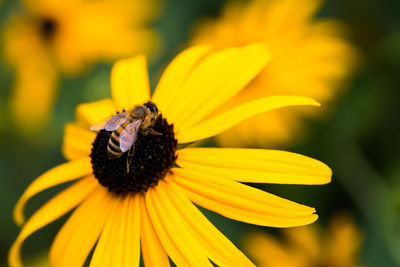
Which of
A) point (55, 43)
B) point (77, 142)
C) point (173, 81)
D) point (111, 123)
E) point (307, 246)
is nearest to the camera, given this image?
point (111, 123)

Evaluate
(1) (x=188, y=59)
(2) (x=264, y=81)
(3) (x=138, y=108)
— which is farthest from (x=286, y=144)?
(3) (x=138, y=108)

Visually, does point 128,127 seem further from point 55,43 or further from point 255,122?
point 55,43

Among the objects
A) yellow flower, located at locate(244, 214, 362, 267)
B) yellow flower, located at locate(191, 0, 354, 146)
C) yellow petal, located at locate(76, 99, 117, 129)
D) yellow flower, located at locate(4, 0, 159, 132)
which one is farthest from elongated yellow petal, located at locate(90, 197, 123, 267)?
yellow flower, located at locate(4, 0, 159, 132)

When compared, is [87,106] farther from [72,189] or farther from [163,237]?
[163,237]

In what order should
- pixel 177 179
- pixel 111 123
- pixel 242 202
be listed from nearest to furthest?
pixel 242 202 < pixel 177 179 < pixel 111 123

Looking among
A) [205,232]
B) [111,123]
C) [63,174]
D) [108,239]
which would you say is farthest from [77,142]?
[205,232]

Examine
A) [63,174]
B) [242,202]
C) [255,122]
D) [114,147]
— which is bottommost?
[255,122]

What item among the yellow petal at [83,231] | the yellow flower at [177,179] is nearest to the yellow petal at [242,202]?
the yellow flower at [177,179]

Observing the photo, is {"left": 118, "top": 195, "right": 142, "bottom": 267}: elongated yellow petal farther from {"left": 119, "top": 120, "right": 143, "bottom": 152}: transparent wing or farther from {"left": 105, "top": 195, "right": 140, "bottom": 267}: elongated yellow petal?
{"left": 119, "top": 120, "right": 143, "bottom": 152}: transparent wing
